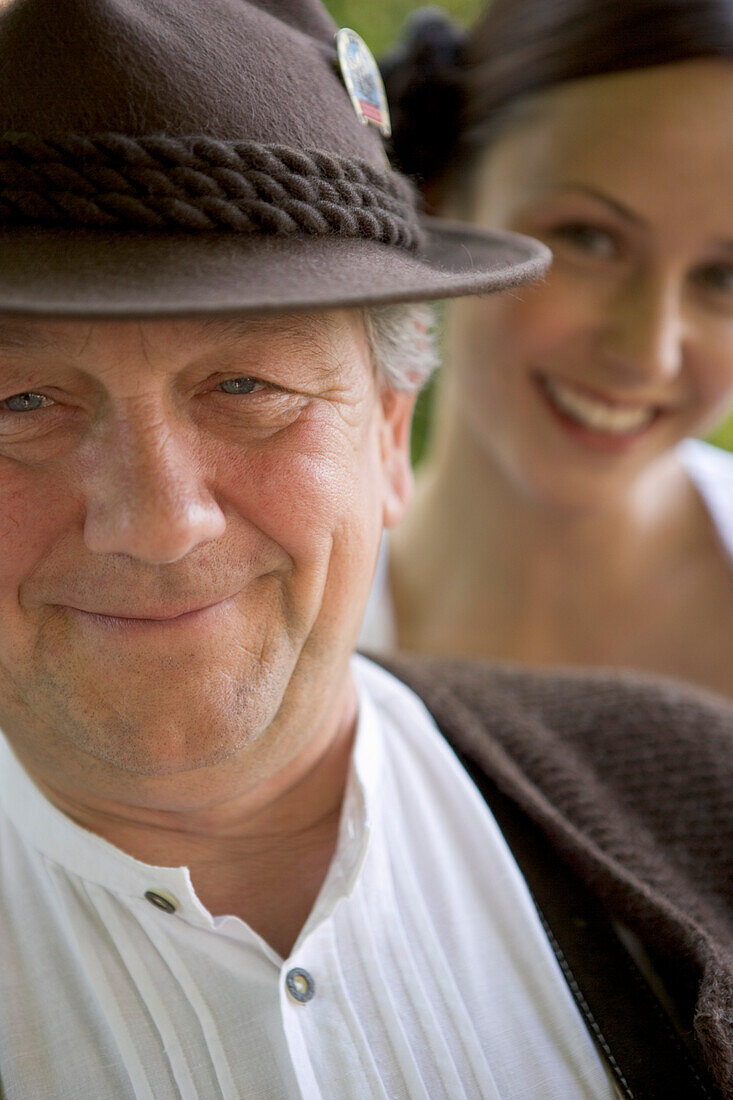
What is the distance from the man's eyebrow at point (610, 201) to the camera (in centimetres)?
221

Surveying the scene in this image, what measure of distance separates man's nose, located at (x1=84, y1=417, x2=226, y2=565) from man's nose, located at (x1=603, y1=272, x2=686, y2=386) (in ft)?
4.28

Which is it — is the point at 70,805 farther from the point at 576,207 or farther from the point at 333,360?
the point at 576,207

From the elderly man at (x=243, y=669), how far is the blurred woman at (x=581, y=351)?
708mm

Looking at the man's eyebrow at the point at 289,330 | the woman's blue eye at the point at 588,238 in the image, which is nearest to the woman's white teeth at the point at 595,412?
the woman's blue eye at the point at 588,238

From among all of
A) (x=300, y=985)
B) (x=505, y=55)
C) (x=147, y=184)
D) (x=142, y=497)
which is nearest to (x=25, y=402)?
(x=142, y=497)

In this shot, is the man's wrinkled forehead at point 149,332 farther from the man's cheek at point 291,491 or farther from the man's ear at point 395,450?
the man's ear at point 395,450

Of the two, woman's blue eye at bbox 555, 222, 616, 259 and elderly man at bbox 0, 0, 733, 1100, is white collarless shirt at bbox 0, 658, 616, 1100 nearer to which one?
elderly man at bbox 0, 0, 733, 1100

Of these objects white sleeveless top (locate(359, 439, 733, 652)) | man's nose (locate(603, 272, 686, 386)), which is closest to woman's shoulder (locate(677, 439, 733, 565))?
white sleeveless top (locate(359, 439, 733, 652))

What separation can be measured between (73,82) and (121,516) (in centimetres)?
44

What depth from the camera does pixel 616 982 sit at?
1502 mm

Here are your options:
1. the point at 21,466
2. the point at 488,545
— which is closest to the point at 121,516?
the point at 21,466

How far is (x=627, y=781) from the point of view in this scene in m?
1.78

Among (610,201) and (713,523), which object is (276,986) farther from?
(713,523)

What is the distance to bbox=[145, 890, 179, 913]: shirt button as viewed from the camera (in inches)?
54.7
